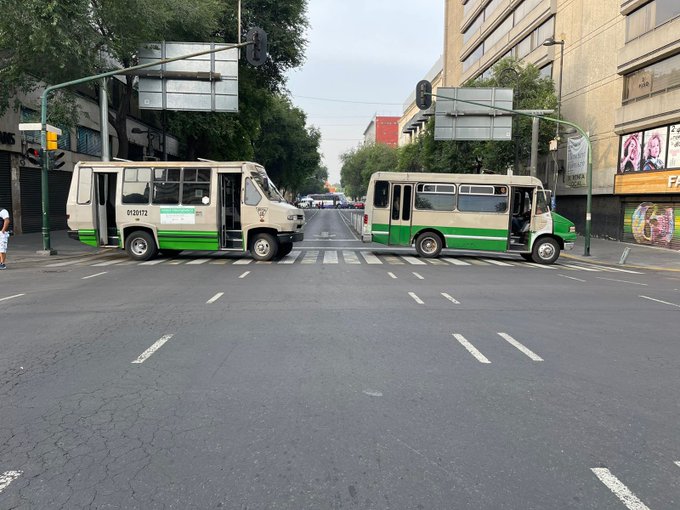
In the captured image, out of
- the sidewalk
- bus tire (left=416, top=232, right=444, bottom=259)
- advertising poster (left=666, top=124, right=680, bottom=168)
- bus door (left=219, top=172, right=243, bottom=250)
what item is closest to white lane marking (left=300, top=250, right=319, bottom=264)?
bus door (left=219, top=172, right=243, bottom=250)

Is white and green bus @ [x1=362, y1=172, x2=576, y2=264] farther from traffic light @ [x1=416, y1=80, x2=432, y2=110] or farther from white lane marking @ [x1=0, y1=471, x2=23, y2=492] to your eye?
white lane marking @ [x1=0, y1=471, x2=23, y2=492]

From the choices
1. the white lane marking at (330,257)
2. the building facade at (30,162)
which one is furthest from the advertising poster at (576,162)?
the building facade at (30,162)

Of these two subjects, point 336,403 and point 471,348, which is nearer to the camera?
point 336,403

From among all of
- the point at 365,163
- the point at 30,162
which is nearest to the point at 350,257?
the point at 30,162

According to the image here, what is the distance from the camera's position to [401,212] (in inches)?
774

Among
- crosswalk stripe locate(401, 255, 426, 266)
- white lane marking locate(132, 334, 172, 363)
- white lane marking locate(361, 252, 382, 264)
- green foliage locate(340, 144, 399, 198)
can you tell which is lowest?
crosswalk stripe locate(401, 255, 426, 266)

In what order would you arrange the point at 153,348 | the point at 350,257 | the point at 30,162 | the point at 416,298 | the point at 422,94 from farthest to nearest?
the point at 30,162 < the point at 422,94 < the point at 350,257 < the point at 416,298 < the point at 153,348

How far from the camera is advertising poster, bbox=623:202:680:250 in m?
24.6

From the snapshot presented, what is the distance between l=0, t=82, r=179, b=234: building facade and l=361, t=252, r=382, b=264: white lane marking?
1201cm

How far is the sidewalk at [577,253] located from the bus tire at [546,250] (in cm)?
231

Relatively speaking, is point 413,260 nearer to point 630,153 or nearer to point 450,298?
point 450,298

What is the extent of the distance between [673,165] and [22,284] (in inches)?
1004

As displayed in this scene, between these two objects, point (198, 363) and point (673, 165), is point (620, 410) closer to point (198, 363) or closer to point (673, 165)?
point (198, 363)

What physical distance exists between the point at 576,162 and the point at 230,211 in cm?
2334
